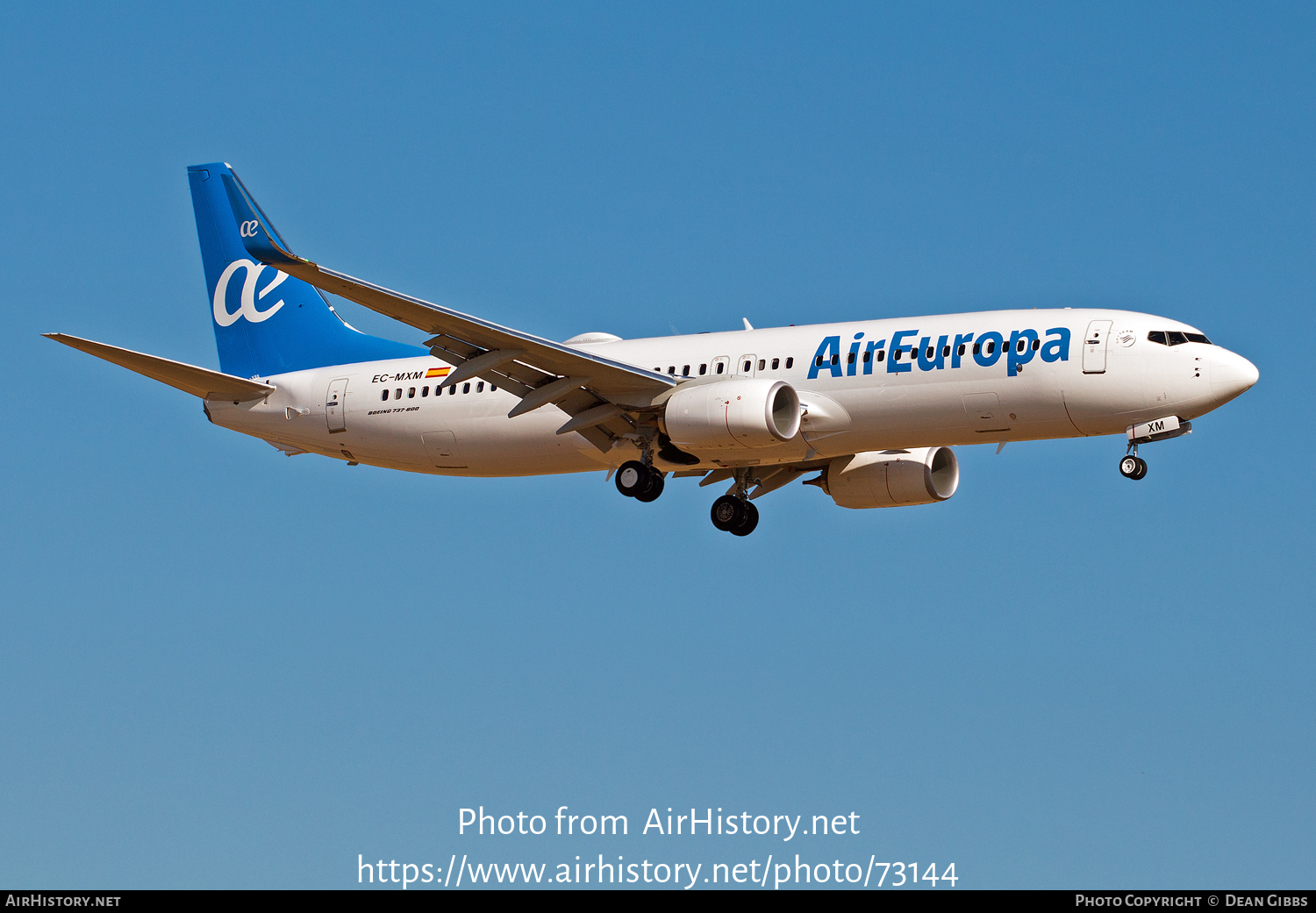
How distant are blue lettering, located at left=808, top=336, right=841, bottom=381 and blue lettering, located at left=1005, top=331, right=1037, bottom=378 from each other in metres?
3.88

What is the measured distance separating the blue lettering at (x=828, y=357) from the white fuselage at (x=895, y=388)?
3 cm

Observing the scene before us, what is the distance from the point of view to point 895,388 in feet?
120

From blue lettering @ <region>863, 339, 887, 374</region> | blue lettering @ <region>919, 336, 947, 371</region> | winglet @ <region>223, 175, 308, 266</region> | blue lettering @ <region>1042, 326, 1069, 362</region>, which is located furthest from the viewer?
winglet @ <region>223, 175, 308, 266</region>

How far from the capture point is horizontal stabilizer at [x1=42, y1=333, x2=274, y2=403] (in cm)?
3869

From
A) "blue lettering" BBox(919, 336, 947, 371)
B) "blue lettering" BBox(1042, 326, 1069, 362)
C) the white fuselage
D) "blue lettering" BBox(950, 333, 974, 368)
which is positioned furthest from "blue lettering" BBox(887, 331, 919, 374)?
"blue lettering" BBox(1042, 326, 1069, 362)

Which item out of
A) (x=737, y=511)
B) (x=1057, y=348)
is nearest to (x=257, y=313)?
(x=737, y=511)

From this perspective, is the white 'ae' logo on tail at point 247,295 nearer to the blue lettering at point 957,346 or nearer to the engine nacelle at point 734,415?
the engine nacelle at point 734,415

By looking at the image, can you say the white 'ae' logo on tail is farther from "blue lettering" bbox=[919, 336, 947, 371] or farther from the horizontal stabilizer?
"blue lettering" bbox=[919, 336, 947, 371]

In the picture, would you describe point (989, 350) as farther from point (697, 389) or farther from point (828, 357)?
point (697, 389)

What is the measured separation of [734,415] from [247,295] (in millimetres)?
17668

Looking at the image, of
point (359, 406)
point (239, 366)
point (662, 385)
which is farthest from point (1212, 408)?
point (239, 366)

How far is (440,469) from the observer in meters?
43.1

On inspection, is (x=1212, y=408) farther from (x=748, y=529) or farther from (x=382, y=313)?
(x=382, y=313)

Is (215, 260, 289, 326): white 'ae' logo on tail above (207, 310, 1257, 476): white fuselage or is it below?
above
